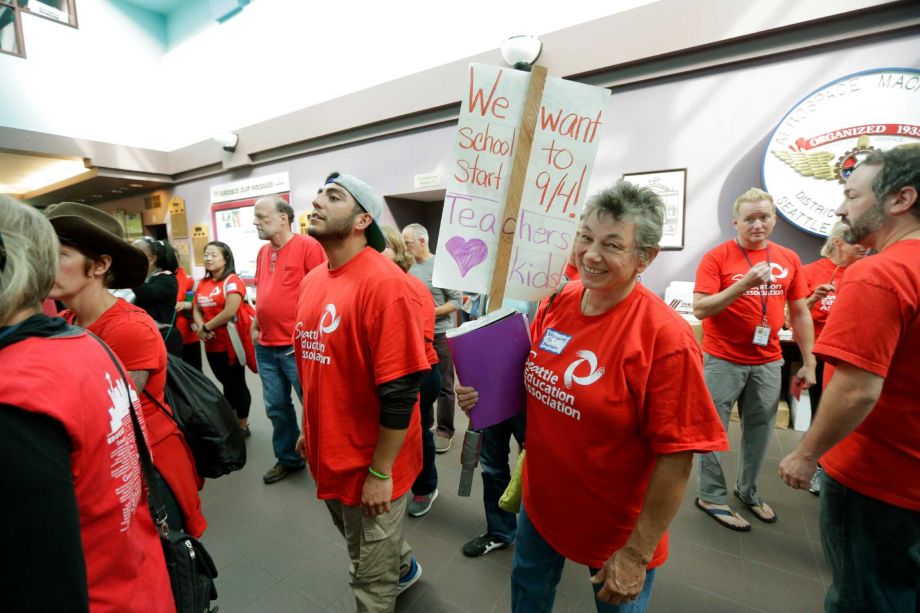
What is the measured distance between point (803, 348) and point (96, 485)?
9.99ft

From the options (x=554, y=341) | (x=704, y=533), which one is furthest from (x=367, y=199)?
(x=704, y=533)

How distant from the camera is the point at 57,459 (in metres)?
0.60

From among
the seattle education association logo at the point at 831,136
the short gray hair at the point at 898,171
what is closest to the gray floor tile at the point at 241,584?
the short gray hair at the point at 898,171

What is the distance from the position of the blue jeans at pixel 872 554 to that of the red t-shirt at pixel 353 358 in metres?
1.30

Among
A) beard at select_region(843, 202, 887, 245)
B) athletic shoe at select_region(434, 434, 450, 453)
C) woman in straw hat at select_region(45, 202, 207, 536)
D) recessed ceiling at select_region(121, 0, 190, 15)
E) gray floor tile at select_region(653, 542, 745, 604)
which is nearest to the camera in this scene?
beard at select_region(843, 202, 887, 245)

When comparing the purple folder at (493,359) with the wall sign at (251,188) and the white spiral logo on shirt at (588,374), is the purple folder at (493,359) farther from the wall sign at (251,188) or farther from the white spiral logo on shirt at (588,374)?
the wall sign at (251,188)

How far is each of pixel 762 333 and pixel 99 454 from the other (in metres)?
2.67

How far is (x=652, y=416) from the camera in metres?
0.94

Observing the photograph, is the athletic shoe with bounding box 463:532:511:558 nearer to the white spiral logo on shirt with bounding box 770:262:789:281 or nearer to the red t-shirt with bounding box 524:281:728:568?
the red t-shirt with bounding box 524:281:728:568

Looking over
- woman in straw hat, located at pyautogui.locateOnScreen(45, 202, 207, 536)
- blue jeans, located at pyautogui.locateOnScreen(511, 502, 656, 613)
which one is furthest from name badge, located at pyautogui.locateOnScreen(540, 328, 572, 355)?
woman in straw hat, located at pyautogui.locateOnScreen(45, 202, 207, 536)

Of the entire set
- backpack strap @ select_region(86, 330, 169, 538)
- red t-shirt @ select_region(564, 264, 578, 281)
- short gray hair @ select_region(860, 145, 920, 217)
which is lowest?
backpack strap @ select_region(86, 330, 169, 538)

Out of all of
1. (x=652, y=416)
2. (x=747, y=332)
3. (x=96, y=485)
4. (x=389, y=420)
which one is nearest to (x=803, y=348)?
(x=747, y=332)

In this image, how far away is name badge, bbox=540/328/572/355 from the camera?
1.11 meters

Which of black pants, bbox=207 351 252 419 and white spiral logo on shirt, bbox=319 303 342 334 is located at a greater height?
white spiral logo on shirt, bbox=319 303 342 334
